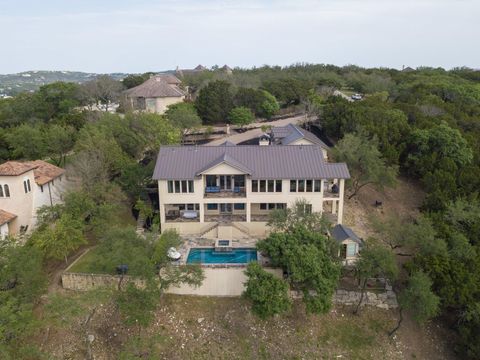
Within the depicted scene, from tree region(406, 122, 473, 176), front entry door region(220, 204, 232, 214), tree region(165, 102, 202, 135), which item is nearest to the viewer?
front entry door region(220, 204, 232, 214)

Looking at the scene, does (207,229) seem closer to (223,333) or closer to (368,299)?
(223,333)

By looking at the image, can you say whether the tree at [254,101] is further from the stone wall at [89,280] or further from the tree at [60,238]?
the stone wall at [89,280]

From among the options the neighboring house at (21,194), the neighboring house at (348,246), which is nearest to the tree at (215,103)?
the neighboring house at (21,194)

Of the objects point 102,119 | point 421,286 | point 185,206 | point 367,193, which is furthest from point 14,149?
point 421,286

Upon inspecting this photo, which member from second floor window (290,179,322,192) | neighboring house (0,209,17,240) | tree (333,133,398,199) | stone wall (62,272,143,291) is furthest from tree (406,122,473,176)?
neighboring house (0,209,17,240)

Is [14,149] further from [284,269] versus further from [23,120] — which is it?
[284,269]

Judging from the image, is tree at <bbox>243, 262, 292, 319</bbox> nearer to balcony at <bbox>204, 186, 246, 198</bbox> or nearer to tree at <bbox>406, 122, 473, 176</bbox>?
balcony at <bbox>204, 186, 246, 198</bbox>
